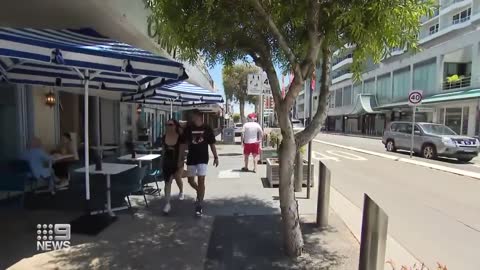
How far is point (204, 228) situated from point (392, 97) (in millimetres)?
43909

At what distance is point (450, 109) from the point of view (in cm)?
3191

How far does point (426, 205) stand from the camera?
→ 286 inches

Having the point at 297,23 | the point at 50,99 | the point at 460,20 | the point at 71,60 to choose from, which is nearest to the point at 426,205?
the point at 297,23

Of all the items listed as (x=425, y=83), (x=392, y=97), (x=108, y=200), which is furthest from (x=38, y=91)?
(x=392, y=97)

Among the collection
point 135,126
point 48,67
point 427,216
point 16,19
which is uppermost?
point 16,19

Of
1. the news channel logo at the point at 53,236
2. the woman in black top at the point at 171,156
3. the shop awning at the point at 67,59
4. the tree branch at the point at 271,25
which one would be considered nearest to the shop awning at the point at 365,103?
the woman in black top at the point at 171,156

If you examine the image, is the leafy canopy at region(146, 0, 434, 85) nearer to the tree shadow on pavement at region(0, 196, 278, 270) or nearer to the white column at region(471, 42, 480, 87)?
the tree shadow on pavement at region(0, 196, 278, 270)

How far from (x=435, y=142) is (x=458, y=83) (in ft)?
68.9

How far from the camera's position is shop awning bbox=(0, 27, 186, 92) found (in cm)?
405

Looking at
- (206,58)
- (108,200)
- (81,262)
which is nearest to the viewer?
(81,262)

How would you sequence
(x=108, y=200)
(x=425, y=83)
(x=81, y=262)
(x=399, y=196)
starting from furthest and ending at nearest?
1. (x=425, y=83)
2. (x=399, y=196)
3. (x=108, y=200)
4. (x=81, y=262)

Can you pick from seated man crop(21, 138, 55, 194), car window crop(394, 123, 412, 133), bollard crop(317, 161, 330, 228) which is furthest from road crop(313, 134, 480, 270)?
car window crop(394, 123, 412, 133)

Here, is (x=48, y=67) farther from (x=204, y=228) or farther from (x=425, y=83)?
(x=425, y=83)

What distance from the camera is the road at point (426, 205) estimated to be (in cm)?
488
